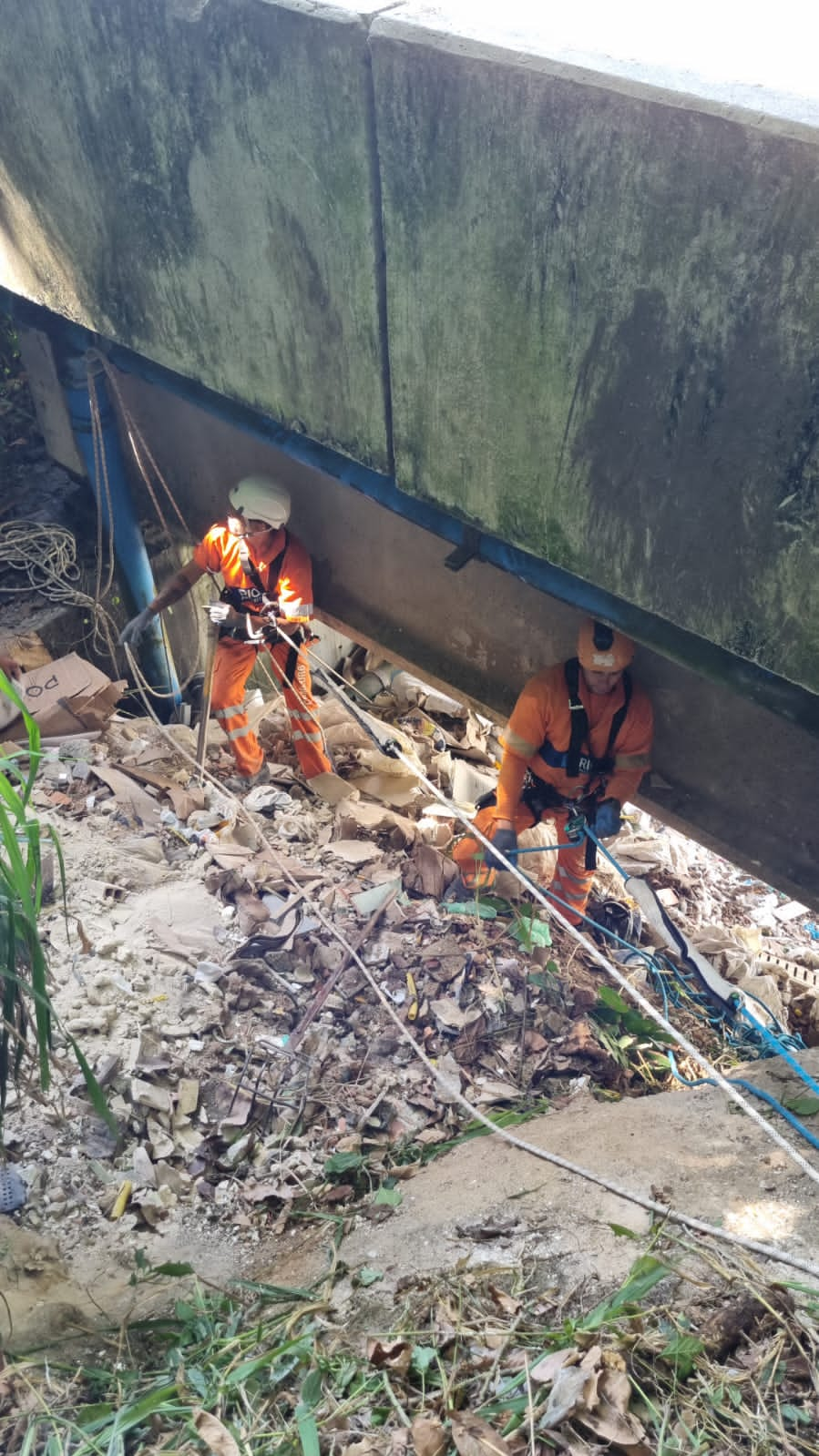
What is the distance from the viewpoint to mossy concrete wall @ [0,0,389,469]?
310 cm

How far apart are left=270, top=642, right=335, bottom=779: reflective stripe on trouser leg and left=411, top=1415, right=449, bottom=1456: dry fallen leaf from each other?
4400 mm

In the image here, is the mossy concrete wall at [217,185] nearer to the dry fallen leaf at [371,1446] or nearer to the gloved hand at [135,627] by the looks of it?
the gloved hand at [135,627]

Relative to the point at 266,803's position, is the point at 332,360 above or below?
above

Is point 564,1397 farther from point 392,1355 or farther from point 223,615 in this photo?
point 223,615

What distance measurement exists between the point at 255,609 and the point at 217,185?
8.04ft

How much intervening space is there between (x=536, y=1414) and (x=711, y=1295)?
536 mm

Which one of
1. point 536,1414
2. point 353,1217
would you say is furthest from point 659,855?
point 536,1414

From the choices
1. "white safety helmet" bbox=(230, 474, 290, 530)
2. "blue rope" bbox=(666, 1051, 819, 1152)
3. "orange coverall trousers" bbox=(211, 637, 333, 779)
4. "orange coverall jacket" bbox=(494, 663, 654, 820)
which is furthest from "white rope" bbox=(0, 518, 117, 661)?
"blue rope" bbox=(666, 1051, 819, 1152)

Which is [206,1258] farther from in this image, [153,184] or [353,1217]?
[153,184]

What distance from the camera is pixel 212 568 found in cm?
570

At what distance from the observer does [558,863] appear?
18.3ft

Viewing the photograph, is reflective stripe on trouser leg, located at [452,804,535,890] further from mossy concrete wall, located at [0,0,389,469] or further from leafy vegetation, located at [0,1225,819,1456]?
leafy vegetation, located at [0,1225,819,1456]

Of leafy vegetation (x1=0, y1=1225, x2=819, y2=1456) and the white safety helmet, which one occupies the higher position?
the white safety helmet

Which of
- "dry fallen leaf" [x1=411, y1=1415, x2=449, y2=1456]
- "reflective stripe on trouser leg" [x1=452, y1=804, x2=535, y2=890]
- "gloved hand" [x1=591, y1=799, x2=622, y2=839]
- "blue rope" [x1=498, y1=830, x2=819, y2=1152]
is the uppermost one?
"dry fallen leaf" [x1=411, y1=1415, x2=449, y2=1456]
